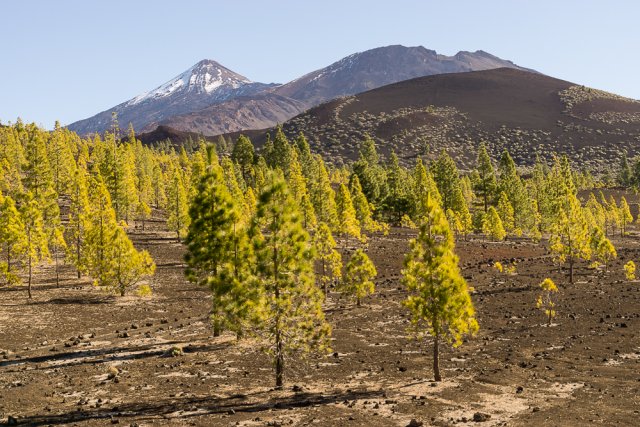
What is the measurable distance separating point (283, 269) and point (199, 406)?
6.67 m

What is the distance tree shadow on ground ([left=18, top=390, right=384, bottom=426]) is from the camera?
19953mm

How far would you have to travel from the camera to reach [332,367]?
2722cm

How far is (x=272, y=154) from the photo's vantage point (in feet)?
371

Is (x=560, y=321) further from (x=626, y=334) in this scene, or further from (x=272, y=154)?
(x=272, y=154)

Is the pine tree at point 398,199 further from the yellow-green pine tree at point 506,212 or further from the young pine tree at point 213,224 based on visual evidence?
the young pine tree at point 213,224

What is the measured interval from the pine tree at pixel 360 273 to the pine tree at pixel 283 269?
642 inches

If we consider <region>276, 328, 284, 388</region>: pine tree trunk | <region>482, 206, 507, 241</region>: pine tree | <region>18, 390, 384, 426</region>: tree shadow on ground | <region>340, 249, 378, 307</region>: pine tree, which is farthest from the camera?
<region>482, 206, 507, 241</region>: pine tree

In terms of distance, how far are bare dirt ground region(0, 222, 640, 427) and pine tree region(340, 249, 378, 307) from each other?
1384 mm

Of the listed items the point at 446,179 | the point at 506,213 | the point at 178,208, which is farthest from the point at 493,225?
the point at 178,208

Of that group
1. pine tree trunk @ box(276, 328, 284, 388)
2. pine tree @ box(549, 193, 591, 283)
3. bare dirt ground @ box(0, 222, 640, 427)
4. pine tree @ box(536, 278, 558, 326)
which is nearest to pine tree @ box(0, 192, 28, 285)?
bare dirt ground @ box(0, 222, 640, 427)

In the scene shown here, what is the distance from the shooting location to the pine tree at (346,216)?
58.5 m

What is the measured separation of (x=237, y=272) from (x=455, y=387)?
13.7 meters

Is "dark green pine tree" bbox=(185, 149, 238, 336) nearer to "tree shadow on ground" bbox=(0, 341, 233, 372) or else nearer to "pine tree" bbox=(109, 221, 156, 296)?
"tree shadow on ground" bbox=(0, 341, 233, 372)

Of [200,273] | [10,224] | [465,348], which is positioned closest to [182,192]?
[10,224]
